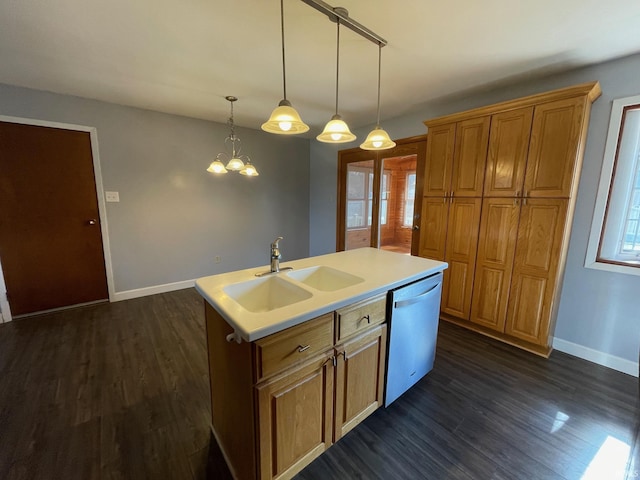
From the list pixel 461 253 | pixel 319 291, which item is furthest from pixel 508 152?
pixel 319 291

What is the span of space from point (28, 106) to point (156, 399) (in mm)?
3256

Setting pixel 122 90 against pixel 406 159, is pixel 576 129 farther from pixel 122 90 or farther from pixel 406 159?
pixel 122 90

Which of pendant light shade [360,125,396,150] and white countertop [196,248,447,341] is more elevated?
pendant light shade [360,125,396,150]

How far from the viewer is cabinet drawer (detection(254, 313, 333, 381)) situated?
3.39ft

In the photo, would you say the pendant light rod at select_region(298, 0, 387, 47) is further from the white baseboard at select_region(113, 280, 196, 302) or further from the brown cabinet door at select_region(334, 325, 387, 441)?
the white baseboard at select_region(113, 280, 196, 302)

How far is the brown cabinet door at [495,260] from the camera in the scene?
2375 mm

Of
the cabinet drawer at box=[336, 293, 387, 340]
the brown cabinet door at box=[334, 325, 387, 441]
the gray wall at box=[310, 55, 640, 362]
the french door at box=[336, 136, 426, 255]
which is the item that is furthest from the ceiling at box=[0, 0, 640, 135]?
the brown cabinet door at box=[334, 325, 387, 441]

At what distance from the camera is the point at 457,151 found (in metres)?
2.64

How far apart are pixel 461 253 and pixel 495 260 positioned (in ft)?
1.00

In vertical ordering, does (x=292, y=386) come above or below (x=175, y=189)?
below

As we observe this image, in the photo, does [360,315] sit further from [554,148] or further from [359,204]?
[359,204]

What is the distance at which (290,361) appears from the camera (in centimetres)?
113

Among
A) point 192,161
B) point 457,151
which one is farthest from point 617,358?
point 192,161

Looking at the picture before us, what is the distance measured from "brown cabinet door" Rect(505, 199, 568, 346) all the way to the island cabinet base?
5.25 ft
